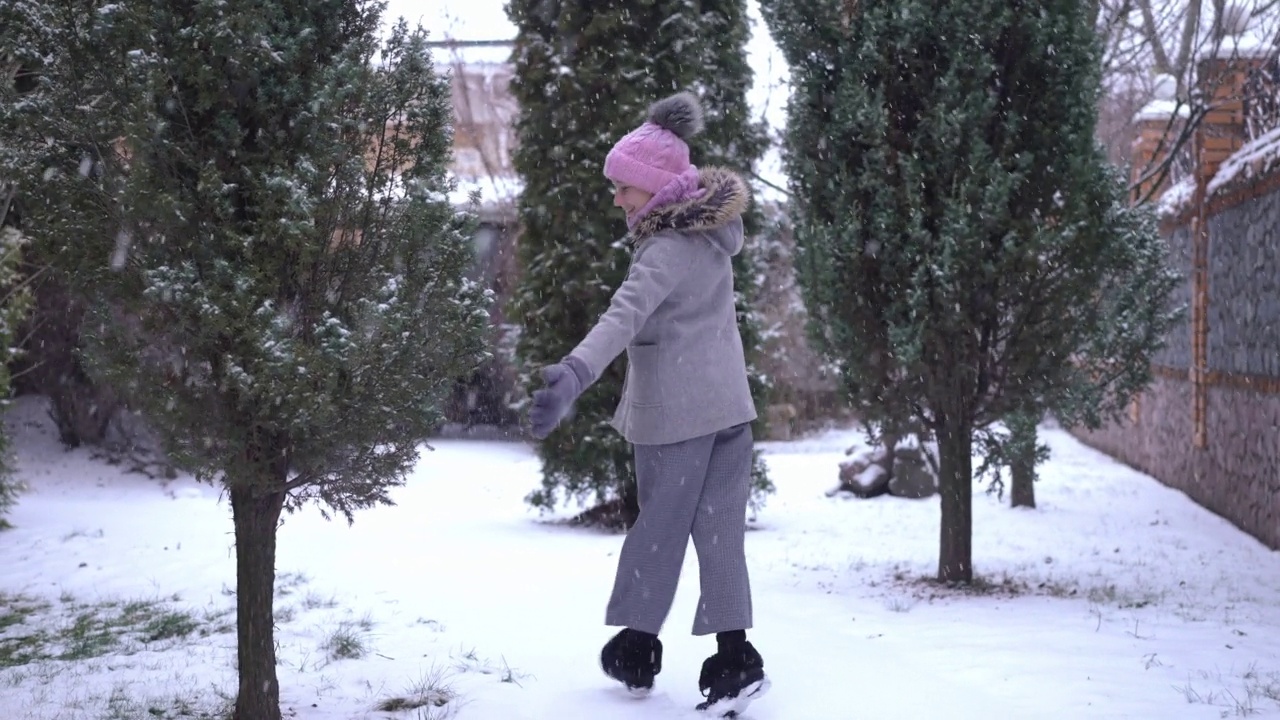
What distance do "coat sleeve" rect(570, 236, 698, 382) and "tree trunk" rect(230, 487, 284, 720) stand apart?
3.24 ft

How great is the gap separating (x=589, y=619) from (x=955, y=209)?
273 cm

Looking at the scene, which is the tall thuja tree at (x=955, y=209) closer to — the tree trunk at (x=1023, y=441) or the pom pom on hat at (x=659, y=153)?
the tree trunk at (x=1023, y=441)

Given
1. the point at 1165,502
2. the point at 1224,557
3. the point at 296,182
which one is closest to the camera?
the point at 296,182

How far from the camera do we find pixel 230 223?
2896 millimetres

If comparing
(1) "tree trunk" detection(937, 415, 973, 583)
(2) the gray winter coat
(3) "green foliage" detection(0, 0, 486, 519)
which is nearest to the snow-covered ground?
(1) "tree trunk" detection(937, 415, 973, 583)

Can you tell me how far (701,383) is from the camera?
3.58 meters

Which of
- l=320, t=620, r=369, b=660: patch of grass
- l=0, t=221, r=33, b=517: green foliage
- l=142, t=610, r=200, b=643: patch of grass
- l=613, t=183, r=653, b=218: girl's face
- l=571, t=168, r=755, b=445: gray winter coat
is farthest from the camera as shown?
l=0, t=221, r=33, b=517: green foliage

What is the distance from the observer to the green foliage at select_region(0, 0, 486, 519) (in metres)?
2.83

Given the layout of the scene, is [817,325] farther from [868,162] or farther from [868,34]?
[868,34]

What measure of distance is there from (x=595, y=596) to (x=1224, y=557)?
465 cm

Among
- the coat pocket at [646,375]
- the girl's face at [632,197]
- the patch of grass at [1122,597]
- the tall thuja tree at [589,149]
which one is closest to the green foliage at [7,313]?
the tall thuja tree at [589,149]

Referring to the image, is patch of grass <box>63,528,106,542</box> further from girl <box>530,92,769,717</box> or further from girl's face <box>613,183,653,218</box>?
girl's face <box>613,183,653,218</box>

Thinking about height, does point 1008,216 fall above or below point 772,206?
below

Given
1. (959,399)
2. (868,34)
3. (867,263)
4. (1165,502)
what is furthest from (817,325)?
(1165,502)
